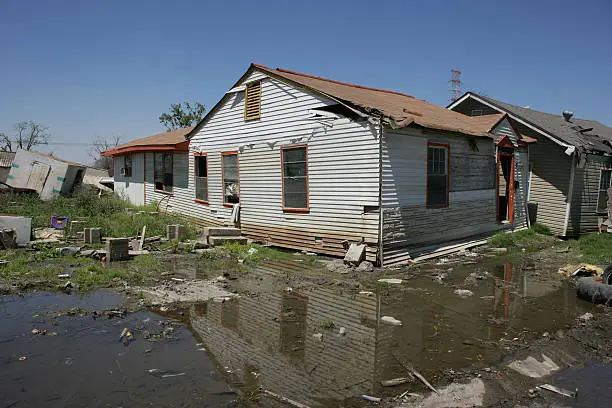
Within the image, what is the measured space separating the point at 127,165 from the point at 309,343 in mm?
18575

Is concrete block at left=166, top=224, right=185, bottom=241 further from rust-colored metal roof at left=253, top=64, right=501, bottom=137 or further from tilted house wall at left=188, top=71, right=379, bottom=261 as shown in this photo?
rust-colored metal roof at left=253, top=64, right=501, bottom=137

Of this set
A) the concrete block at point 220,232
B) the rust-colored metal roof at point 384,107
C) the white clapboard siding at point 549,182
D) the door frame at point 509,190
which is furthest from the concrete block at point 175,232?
the white clapboard siding at point 549,182

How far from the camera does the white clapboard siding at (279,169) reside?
1052 centimetres

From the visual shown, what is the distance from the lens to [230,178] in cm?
1468

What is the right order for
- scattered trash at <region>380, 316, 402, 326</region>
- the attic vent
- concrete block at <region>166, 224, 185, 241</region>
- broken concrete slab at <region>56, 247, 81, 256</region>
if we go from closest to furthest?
scattered trash at <region>380, 316, 402, 326</region>
broken concrete slab at <region>56, 247, 81, 256</region>
the attic vent
concrete block at <region>166, 224, 185, 241</region>

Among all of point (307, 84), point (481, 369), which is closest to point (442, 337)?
point (481, 369)

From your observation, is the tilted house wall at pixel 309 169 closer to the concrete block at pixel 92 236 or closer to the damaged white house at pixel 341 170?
the damaged white house at pixel 341 170

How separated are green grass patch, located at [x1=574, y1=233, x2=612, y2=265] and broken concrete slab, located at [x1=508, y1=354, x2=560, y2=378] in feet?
22.8

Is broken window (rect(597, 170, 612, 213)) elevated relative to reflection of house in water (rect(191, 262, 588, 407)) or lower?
elevated

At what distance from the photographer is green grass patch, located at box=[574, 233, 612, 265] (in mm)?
11164

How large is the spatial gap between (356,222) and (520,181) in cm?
794

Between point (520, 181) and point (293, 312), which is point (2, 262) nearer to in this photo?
point (293, 312)

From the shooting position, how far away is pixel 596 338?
6.15m

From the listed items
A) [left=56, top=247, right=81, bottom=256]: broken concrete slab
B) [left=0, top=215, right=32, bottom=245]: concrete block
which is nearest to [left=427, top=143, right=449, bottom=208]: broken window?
[left=56, top=247, right=81, bottom=256]: broken concrete slab
